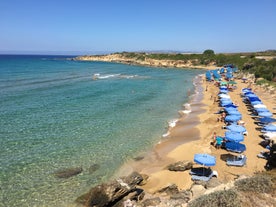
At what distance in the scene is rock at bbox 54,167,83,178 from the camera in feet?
51.2

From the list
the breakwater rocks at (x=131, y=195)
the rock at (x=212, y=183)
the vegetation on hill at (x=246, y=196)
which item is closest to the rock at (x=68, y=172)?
the breakwater rocks at (x=131, y=195)

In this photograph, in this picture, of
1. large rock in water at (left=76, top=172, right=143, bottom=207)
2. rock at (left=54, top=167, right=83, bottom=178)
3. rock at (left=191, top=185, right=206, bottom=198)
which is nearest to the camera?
rock at (left=191, top=185, right=206, bottom=198)

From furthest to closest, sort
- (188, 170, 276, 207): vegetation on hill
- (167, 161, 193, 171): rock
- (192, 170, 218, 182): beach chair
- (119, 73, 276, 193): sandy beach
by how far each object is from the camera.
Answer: (167, 161, 193, 171): rock
(119, 73, 276, 193): sandy beach
(192, 170, 218, 182): beach chair
(188, 170, 276, 207): vegetation on hill

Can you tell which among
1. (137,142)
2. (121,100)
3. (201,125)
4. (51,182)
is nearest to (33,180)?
(51,182)

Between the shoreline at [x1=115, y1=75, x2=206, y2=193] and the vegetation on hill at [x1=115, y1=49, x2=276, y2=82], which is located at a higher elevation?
the vegetation on hill at [x1=115, y1=49, x2=276, y2=82]

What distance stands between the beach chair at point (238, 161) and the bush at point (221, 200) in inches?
333

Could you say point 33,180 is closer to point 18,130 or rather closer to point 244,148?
point 18,130

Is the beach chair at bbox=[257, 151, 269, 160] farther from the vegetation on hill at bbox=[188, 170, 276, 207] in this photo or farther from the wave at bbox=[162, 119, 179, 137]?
the vegetation on hill at bbox=[188, 170, 276, 207]

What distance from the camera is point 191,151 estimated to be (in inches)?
749

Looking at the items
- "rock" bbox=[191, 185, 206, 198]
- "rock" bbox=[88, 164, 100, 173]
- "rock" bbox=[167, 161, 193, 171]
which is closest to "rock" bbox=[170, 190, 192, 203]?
"rock" bbox=[191, 185, 206, 198]

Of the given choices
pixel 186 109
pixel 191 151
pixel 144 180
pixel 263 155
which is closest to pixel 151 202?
pixel 144 180

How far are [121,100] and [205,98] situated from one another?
1227cm

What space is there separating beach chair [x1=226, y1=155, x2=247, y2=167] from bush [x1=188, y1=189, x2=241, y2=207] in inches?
333

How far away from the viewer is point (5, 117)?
26.5 metres
